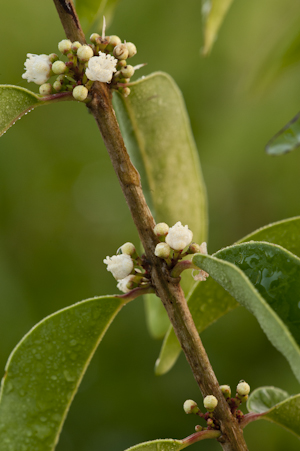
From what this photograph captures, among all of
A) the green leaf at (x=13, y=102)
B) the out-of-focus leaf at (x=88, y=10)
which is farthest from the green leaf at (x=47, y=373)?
the out-of-focus leaf at (x=88, y=10)

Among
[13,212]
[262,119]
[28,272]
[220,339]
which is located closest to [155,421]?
[220,339]

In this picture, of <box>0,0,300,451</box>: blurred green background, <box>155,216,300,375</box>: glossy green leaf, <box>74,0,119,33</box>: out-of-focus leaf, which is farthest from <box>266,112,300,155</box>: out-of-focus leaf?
<box>0,0,300,451</box>: blurred green background

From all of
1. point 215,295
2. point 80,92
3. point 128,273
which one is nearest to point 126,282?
point 128,273

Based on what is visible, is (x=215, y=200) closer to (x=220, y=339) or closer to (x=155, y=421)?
(x=220, y=339)

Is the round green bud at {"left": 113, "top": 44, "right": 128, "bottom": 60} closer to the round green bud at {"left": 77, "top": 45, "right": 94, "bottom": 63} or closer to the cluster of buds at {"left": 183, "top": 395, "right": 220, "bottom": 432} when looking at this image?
the round green bud at {"left": 77, "top": 45, "right": 94, "bottom": 63}

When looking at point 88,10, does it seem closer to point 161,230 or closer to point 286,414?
point 161,230

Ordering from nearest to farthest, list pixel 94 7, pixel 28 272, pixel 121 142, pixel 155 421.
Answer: pixel 121 142
pixel 94 7
pixel 155 421
pixel 28 272

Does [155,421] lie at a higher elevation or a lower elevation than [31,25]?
lower
